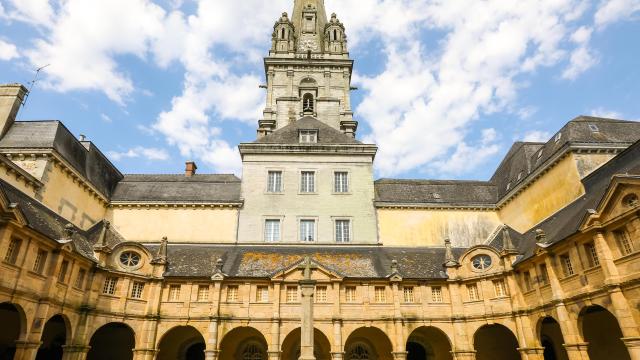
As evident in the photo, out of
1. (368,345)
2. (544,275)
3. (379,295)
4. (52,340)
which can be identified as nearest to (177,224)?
(52,340)

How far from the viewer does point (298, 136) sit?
32.2 metres

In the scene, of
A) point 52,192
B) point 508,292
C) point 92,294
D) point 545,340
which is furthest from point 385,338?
point 52,192

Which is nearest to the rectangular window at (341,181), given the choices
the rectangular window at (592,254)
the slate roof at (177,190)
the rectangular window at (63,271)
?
the slate roof at (177,190)

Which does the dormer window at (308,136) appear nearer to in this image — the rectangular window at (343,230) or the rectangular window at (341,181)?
the rectangular window at (341,181)

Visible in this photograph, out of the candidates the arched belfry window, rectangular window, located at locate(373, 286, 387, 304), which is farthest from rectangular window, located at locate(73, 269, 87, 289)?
the arched belfry window

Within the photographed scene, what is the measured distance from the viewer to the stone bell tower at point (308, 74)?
41.2 m

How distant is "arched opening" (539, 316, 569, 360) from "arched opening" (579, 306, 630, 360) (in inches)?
93.9

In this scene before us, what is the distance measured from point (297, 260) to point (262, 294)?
2.98 meters

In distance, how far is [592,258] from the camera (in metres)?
17.8

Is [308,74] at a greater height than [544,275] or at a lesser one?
greater

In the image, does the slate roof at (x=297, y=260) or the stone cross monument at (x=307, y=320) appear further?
the slate roof at (x=297, y=260)

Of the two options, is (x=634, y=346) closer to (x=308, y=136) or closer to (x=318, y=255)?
(x=318, y=255)

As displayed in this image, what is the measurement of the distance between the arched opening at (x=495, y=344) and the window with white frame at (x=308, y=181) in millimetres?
14912

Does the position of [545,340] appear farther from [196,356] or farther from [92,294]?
[92,294]
